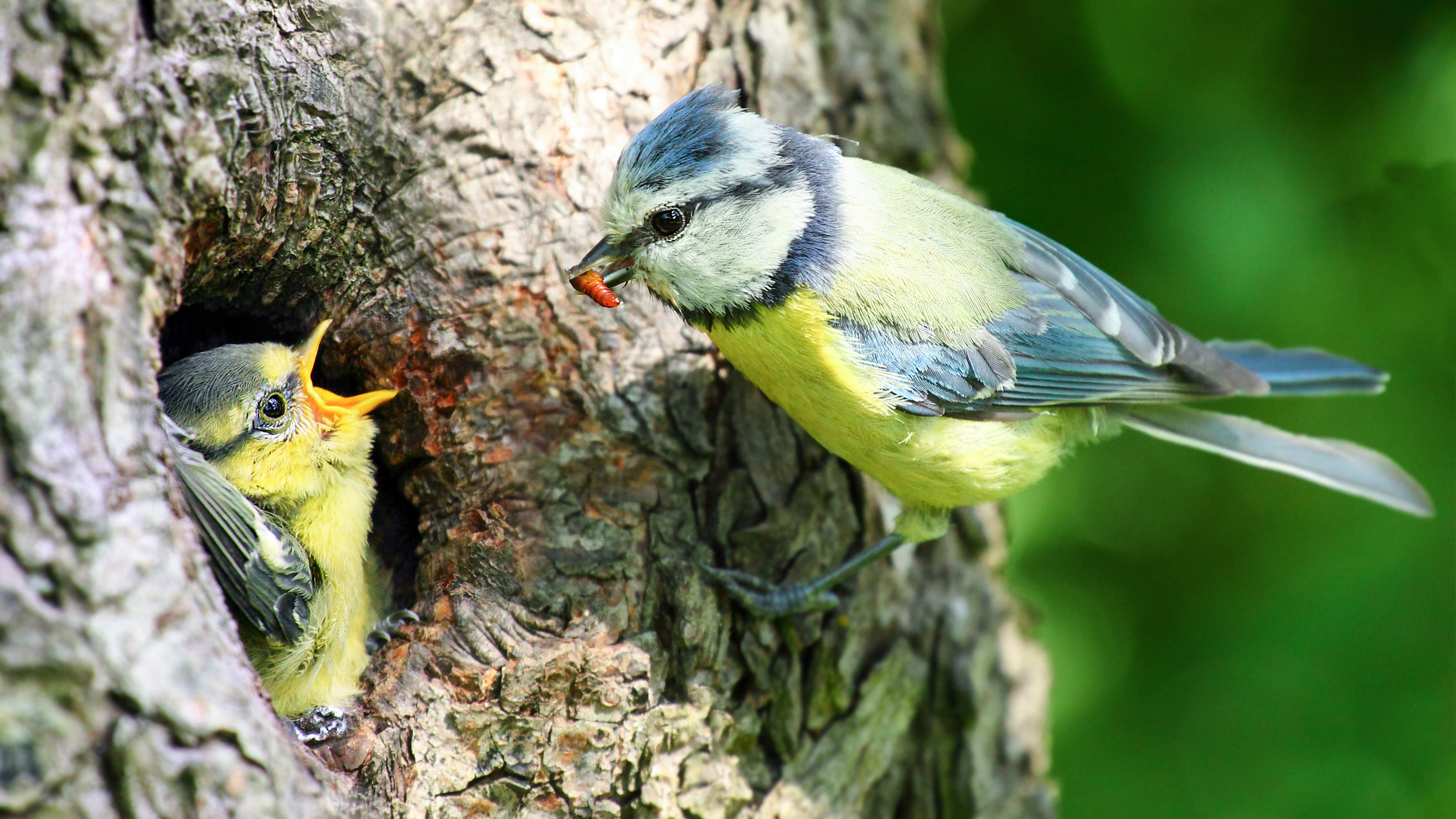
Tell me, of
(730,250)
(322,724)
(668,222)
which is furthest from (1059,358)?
(322,724)

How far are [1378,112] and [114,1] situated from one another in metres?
3.02

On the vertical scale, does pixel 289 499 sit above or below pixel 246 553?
above

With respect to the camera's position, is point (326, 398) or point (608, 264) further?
point (326, 398)

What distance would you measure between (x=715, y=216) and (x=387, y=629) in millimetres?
1113

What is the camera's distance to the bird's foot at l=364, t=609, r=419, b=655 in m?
1.99

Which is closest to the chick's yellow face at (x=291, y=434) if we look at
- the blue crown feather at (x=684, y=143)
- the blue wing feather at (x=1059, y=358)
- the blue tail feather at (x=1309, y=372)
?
→ the blue crown feather at (x=684, y=143)

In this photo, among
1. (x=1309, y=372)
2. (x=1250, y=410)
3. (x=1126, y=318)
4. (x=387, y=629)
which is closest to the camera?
(x=387, y=629)

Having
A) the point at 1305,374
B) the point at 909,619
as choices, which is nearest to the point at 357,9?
the point at 909,619

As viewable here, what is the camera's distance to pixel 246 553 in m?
1.81

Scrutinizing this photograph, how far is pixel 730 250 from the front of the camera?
192 centimetres

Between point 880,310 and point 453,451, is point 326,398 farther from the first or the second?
point 880,310

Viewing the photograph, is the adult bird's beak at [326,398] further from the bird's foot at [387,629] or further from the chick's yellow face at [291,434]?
the bird's foot at [387,629]

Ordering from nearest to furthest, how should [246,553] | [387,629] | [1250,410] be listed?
1. [246,553]
2. [387,629]
3. [1250,410]

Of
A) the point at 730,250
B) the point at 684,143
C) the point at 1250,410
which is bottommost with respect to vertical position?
the point at 730,250
